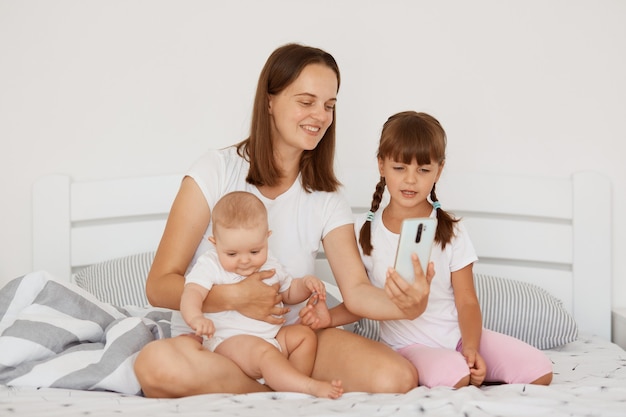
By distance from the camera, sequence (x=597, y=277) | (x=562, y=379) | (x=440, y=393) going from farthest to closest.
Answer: (x=597, y=277)
(x=562, y=379)
(x=440, y=393)

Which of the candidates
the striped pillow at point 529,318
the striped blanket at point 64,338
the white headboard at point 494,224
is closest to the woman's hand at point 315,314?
the striped blanket at point 64,338

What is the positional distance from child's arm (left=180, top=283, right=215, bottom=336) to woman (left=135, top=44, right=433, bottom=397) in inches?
1.4

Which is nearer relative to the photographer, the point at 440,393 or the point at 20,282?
the point at 440,393

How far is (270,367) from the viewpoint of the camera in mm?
1553

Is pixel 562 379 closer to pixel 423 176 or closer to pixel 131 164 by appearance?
pixel 423 176

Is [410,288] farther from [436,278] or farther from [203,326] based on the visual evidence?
[203,326]

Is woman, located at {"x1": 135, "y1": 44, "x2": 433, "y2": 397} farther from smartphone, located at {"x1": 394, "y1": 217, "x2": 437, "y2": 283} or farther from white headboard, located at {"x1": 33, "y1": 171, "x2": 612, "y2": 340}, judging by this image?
white headboard, located at {"x1": 33, "y1": 171, "x2": 612, "y2": 340}

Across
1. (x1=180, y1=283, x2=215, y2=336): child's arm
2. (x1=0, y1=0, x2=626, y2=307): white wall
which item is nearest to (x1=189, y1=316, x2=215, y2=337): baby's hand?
(x1=180, y1=283, x2=215, y2=336): child's arm

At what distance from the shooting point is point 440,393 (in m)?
1.47

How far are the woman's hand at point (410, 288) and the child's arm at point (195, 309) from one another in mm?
381

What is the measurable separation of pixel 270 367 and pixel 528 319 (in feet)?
3.12

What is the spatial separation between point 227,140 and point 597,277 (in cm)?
133

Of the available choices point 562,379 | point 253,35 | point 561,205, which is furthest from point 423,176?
point 253,35

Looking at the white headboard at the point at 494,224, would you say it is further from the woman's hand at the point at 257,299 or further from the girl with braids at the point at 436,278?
the woman's hand at the point at 257,299
